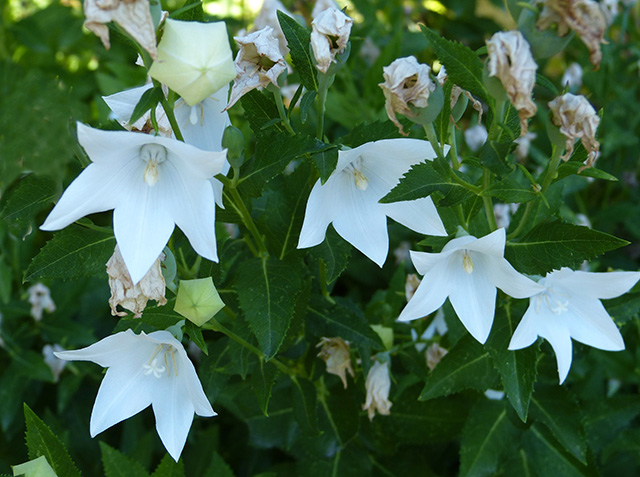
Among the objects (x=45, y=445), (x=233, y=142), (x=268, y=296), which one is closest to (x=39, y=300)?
(x=45, y=445)

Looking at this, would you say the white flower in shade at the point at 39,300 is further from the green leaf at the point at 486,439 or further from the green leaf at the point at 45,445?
the green leaf at the point at 486,439

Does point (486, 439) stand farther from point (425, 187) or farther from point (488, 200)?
point (425, 187)

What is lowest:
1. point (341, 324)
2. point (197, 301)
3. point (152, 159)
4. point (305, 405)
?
point (305, 405)

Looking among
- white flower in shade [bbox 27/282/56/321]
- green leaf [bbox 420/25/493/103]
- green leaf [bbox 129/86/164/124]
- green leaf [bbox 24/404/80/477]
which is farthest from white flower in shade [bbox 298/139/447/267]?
white flower in shade [bbox 27/282/56/321]

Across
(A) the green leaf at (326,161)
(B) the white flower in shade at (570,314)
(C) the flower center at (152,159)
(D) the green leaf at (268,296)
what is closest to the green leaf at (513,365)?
(B) the white flower in shade at (570,314)

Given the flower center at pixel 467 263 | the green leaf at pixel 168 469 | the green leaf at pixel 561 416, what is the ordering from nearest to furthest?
1. the flower center at pixel 467 263
2. the green leaf at pixel 168 469
3. the green leaf at pixel 561 416

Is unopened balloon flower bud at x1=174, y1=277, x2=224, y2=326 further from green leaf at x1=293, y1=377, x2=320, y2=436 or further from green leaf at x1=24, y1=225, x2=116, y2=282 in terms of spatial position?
green leaf at x1=293, y1=377, x2=320, y2=436
